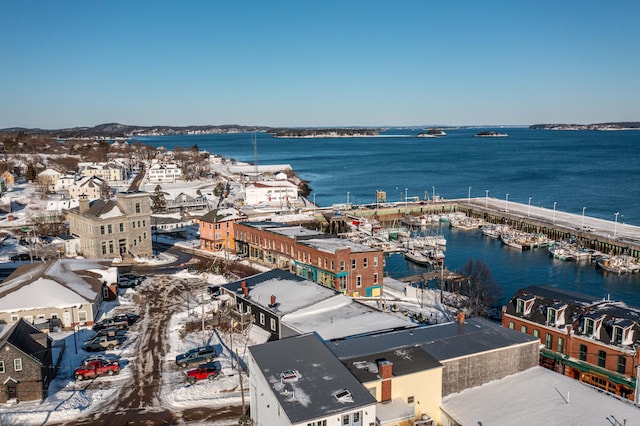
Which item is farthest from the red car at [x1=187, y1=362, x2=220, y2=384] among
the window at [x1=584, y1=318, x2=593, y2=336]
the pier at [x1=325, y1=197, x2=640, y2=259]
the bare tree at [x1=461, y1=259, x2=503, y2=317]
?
the pier at [x1=325, y1=197, x2=640, y2=259]

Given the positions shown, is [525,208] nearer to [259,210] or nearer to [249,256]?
[259,210]

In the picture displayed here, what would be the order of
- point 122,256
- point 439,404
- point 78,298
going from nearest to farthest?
point 439,404 < point 78,298 < point 122,256

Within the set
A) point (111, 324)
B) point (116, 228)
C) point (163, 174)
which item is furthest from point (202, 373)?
point (163, 174)

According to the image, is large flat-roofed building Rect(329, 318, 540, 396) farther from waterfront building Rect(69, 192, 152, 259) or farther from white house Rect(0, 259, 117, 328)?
waterfront building Rect(69, 192, 152, 259)

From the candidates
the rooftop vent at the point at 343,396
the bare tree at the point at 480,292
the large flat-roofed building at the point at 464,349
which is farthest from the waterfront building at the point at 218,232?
the rooftop vent at the point at 343,396

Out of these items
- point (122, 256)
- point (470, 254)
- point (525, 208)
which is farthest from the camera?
point (525, 208)

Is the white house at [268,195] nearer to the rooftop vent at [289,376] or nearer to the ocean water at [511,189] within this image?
the ocean water at [511,189]

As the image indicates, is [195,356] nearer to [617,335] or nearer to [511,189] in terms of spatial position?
[617,335]

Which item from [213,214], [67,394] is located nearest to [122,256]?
[213,214]
